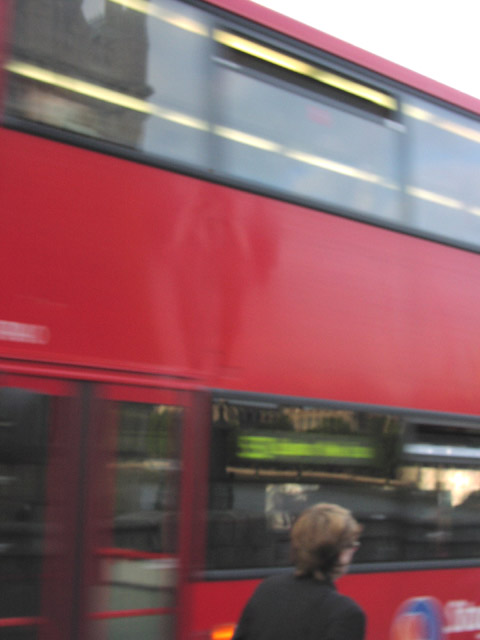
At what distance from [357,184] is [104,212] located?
186cm

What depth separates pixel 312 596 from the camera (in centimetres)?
275

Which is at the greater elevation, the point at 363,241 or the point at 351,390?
the point at 363,241

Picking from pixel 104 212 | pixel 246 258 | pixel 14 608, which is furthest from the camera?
pixel 246 258

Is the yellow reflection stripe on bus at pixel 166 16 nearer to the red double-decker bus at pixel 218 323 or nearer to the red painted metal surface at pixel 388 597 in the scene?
the red double-decker bus at pixel 218 323

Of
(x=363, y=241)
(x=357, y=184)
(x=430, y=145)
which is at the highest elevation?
(x=430, y=145)

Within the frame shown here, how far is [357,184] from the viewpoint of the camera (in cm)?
557

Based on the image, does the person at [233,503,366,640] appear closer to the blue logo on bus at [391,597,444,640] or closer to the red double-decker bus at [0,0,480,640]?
the red double-decker bus at [0,0,480,640]

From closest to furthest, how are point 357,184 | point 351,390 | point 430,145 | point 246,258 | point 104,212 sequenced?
1. point 104,212
2. point 246,258
3. point 351,390
4. point 357,184
5. point 430,145

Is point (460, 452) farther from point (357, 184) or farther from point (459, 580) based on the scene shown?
point (357, 184)

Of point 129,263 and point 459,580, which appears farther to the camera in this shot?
point 459,580

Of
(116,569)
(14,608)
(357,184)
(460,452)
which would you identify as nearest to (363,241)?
(357,184)

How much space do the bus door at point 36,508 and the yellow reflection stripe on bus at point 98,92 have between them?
4.77ft

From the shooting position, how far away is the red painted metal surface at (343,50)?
5.17 m

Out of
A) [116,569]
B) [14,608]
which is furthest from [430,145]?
[14,608]
